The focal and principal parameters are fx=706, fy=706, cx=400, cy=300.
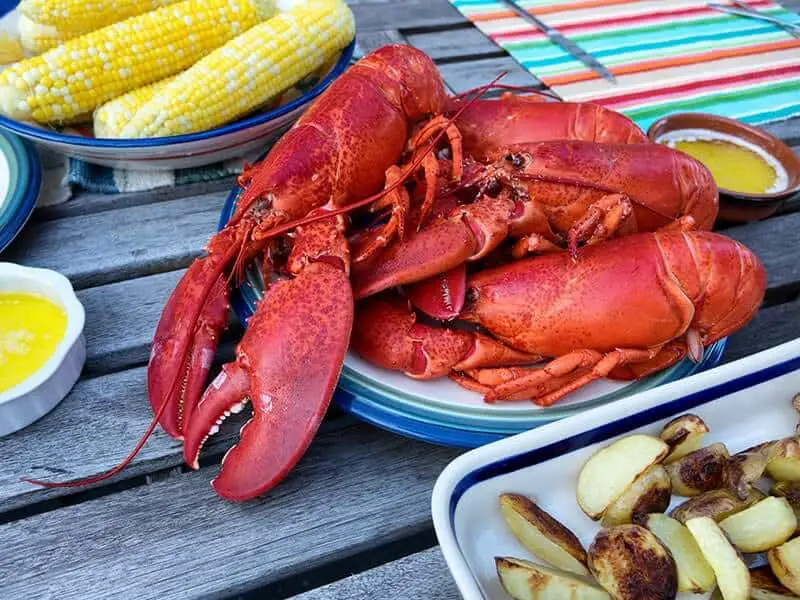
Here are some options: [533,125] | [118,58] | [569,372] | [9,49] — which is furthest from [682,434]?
[9,49]

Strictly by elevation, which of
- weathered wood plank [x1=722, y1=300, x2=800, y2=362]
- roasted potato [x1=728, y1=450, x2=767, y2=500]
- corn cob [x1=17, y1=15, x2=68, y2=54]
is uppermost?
corn cob [x1=17, y1=15, x2=68, y2=54]

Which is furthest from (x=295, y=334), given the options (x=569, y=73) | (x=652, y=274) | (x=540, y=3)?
(x=540, y=3)

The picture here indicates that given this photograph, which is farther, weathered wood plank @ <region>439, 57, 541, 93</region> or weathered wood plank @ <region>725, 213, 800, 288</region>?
weathered wood plank @ <region>439, 57, 541, 93</region>

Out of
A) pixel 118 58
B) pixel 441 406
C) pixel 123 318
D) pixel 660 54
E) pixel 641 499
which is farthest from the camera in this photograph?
pixel 660 54

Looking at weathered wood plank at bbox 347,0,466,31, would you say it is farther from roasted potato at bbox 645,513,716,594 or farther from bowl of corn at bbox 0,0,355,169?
roasted potato at bbox 645,513,716,594

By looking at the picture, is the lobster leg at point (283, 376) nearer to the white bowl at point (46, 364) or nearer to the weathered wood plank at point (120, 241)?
the white bowl at point (46, 364)

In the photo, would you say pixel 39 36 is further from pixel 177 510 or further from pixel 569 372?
pixel 569 372

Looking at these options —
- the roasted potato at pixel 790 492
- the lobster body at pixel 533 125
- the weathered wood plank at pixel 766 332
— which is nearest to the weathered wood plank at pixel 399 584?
the roasted potato at pixel 790 492

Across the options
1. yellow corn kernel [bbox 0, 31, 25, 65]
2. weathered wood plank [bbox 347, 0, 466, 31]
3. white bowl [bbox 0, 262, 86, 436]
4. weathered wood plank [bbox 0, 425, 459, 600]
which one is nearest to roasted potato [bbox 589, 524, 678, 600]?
weathered wood plank [bbox 0, 425, 459, 600]
